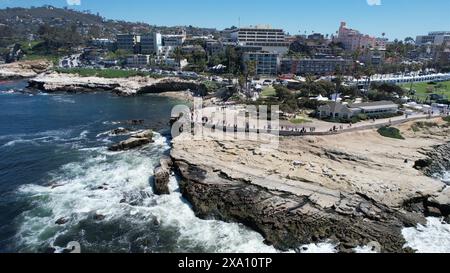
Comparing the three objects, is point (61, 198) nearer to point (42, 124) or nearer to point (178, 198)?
point (178, 198)

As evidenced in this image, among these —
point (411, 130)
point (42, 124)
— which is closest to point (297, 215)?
point (411, 130)

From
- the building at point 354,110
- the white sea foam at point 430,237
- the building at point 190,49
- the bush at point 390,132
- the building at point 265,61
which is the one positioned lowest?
the white sea foam at point 430,237

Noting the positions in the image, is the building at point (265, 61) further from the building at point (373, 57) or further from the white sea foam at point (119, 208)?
the white sea foam at point (119, 208)

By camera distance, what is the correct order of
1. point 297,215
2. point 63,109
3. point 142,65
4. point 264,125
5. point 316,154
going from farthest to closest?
point 142,65, point 63,109, point 264,125, point 316,154, point 297,215

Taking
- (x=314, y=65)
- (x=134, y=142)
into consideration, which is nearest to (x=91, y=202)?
(x=134, y=142)

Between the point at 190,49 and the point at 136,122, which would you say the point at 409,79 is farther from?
the point at 190,49
